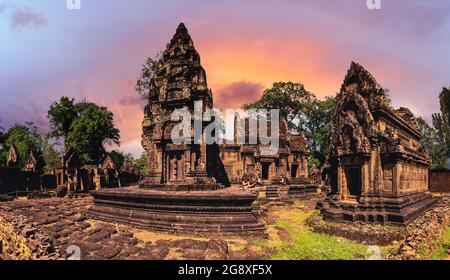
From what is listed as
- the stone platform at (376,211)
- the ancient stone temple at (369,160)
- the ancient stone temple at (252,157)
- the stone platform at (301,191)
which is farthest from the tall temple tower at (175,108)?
the ancient stone temple at (252,157)

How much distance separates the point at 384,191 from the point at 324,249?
5.26 m

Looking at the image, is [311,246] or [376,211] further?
[376,211]

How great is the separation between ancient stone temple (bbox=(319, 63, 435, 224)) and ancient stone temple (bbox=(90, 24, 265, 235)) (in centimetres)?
481

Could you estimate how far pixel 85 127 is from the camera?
3731 cm

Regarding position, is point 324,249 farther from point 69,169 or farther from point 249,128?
point 69,169

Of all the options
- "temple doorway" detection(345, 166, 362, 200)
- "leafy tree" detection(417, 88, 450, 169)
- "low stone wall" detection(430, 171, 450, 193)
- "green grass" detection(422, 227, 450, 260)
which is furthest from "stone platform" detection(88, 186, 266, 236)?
"leafy tree" detection(417, 88, 450, 169)

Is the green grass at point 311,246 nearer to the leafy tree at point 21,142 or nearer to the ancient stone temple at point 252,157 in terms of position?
the ancient stone temple at point 252,157

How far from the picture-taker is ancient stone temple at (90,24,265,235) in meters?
9.30

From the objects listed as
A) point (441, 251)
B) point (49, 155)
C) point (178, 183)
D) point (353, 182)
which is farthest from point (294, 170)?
point (49, 155)

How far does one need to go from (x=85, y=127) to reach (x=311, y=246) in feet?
124

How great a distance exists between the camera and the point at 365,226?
9.73m

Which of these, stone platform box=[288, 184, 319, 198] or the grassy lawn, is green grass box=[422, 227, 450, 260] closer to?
the grassy lawn

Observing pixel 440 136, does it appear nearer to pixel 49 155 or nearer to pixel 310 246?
pixel 310 246
